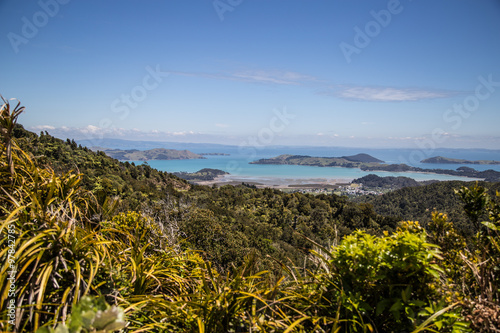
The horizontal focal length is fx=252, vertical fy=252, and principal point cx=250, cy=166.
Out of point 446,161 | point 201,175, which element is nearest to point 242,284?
point 201,175

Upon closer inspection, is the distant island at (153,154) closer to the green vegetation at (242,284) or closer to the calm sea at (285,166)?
the calm sea at (285,166)

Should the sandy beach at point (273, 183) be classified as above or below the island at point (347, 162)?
below

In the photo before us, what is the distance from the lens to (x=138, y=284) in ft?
5.33

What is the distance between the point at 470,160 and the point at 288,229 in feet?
437

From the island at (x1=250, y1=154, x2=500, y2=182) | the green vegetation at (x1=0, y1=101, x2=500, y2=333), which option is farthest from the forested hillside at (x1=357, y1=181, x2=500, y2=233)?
the island at (x1=250, y1=154, x2=500, y2=182)

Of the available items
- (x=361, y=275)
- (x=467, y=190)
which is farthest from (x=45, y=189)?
(x=467, y=190)

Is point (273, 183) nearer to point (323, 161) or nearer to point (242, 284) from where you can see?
point (323, 161)

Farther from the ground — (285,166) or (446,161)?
(446,161)

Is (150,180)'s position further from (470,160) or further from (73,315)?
(470,160)

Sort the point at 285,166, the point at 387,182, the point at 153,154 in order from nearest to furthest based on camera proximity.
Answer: the point at 387,182 → the point at 153,154 → the point at 285,166

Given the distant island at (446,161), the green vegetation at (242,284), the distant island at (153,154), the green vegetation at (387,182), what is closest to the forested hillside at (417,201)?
the green vegetation at (387,182)

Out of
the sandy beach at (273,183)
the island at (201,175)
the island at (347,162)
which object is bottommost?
the sandy beach at (273,183)

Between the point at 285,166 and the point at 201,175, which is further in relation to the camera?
the point at 285,166

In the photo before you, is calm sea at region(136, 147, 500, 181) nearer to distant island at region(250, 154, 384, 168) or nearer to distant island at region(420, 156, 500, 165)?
distant island at region(420, 156, 500, 165)
